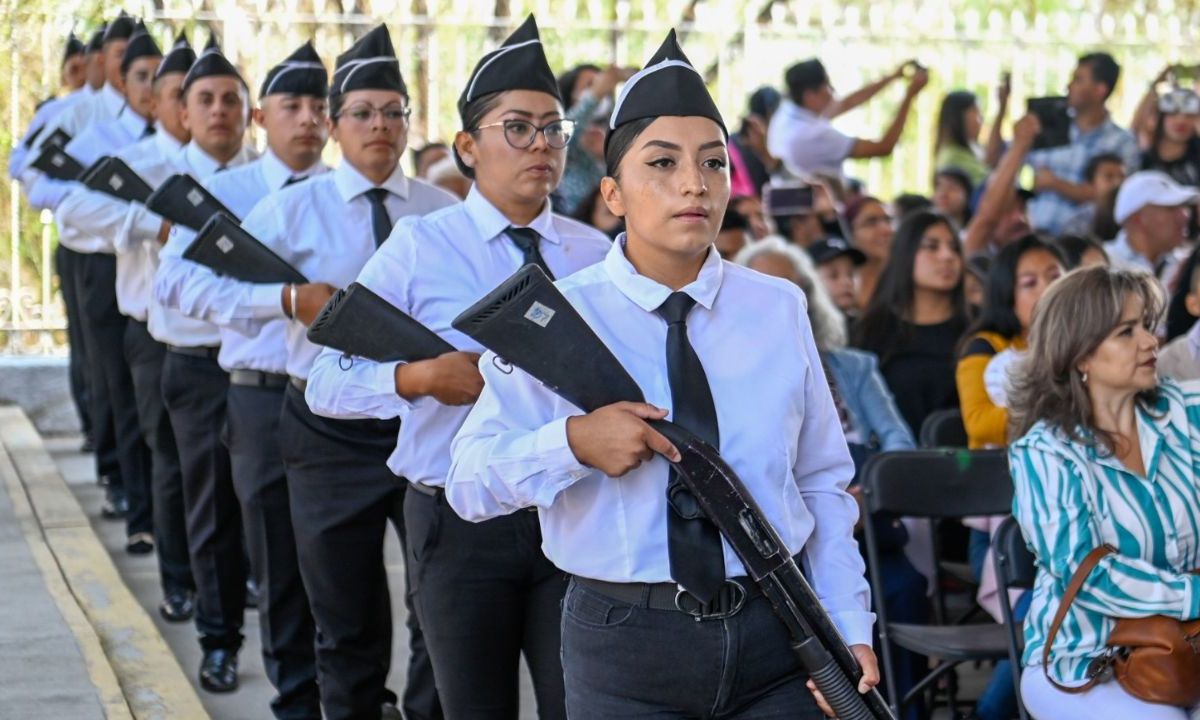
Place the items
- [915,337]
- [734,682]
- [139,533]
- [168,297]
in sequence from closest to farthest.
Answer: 1. [734,682]
2. [168,297]
3. [915,337]
4. [139,533]

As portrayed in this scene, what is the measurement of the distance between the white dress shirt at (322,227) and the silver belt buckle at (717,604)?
2710 mm

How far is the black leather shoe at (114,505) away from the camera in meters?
10.0

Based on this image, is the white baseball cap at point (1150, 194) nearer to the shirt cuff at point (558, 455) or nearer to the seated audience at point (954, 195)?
the seated audience at point (954, 195)

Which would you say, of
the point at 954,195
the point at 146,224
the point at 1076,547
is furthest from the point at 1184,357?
the point at 954,195

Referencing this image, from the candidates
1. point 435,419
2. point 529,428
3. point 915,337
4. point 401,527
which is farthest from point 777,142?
point 529,428

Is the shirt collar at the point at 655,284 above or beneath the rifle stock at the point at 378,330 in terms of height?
above

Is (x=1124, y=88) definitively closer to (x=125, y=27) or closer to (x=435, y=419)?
(x=125, y=27)

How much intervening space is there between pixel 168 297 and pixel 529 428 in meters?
3.13

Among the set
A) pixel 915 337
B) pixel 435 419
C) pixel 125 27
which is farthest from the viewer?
pixel 125 27

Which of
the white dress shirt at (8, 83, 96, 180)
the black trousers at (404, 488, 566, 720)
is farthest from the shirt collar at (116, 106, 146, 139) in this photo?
the black trousers at (404, 488, 566, 720)

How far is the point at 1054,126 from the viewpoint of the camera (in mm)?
10688

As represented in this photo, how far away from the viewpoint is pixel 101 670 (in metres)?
6.00

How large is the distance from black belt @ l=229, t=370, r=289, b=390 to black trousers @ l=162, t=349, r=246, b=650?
898mm

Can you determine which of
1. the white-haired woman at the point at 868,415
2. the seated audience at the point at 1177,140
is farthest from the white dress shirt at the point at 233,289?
the seated audience at the point at 1177,140
